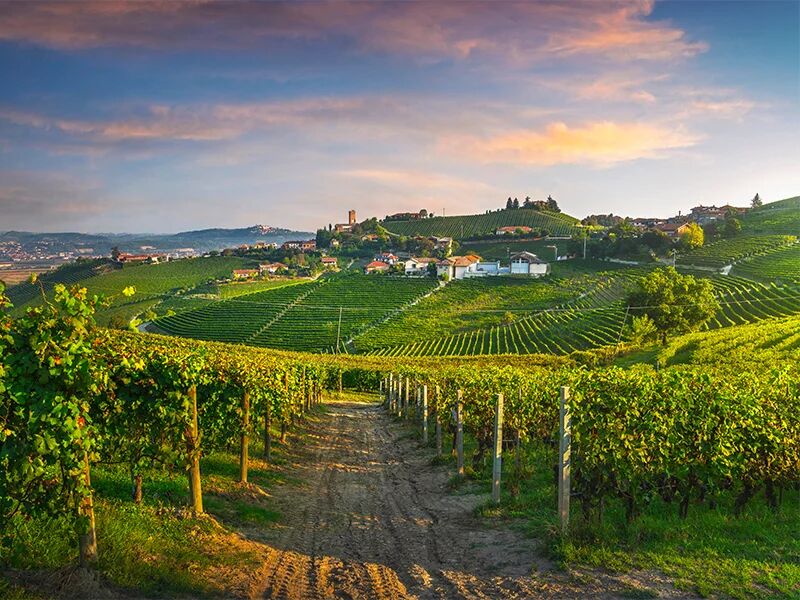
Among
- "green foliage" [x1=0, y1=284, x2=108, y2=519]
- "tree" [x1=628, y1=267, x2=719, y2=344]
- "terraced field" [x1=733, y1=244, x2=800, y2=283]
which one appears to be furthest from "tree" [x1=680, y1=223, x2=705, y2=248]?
"green foliage" [x1=0, y1=284, x2=108, y2=519]

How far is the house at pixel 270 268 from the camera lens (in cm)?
12765

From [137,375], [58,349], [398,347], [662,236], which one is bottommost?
[398,347]

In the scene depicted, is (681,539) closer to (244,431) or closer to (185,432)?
(185,432)

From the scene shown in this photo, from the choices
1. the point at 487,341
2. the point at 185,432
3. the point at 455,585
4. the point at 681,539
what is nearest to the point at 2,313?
the point at 185,432

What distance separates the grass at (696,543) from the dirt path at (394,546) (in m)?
0.38

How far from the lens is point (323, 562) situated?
7.53 m

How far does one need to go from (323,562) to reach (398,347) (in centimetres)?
6127

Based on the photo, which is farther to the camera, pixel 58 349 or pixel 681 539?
pixel 681 539

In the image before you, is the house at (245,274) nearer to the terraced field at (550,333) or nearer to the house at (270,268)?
the house at (270,268)

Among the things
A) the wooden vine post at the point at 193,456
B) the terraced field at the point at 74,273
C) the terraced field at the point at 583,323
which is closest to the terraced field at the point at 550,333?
the terraced field at the point at 583,323

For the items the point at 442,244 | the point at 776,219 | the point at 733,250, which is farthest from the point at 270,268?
the point at 776,219

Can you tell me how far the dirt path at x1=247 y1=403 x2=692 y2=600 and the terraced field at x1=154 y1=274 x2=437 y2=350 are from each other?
51775mm

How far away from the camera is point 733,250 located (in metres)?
86.6

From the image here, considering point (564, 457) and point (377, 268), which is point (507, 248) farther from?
point (564, 457)
